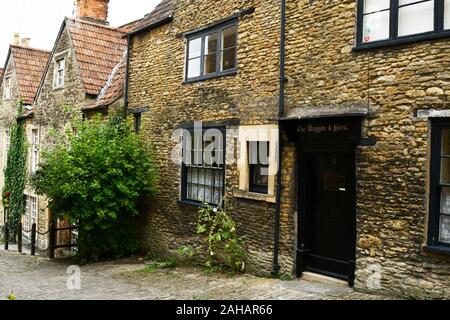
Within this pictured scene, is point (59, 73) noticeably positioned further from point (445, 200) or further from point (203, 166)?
point (445, 200)

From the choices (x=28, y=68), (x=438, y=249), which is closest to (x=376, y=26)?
(x=438, y=249)

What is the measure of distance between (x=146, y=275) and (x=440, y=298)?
240 inches

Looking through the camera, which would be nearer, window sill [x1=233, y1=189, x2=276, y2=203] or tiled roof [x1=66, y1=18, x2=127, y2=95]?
window sill [x1=233, y1=189, x2=276, y2=203]

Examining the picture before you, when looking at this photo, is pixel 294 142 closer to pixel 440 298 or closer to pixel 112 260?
pixel 440 298

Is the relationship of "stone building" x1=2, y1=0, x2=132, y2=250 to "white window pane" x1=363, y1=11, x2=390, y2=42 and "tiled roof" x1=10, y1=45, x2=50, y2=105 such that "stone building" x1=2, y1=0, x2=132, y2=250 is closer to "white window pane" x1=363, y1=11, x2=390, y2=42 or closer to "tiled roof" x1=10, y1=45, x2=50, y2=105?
"tiled roof" x1=10, y1=45, x2=50, y2=105

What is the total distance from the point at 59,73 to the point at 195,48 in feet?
28.1

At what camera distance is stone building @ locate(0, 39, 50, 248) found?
20.3 metres

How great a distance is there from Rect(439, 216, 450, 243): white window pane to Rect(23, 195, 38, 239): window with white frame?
56.0ft

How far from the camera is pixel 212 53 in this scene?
1102 centimetres

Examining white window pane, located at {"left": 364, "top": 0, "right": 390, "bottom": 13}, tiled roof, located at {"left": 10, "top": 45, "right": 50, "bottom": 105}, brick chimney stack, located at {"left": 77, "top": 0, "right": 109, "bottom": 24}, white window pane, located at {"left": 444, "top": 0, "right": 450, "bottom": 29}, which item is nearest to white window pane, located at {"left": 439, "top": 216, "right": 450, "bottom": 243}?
white window pane, located at {"left": 444, "top": 0, "right": 450, "bottom": 29}

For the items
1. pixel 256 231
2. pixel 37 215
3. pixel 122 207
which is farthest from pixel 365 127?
pixel 37 215

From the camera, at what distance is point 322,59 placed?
8.32 metres

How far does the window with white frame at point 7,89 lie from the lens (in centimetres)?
2307

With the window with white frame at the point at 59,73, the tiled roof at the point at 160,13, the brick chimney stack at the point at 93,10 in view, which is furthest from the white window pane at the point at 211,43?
the brick chimney stack at the point at 93,10
